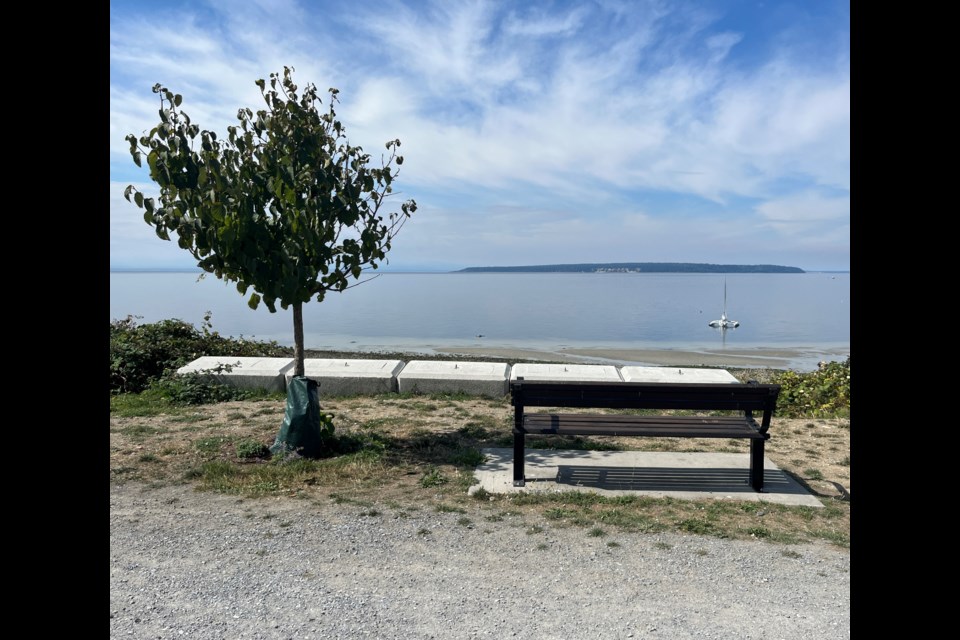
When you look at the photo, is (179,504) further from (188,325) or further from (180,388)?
(188,325)

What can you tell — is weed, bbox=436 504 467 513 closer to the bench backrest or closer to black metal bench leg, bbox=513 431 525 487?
black metal bench leg, bbox=513 431 525 487

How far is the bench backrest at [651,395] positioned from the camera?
229 inches

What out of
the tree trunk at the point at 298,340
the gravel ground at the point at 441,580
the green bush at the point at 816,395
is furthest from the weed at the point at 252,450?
the green bush at the point at 816,395

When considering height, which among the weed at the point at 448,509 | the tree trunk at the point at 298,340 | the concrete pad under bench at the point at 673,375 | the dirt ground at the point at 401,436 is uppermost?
the tree trunk at the point at 298,340

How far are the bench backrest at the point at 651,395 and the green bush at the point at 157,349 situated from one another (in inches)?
276

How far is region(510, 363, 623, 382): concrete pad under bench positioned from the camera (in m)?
10.1

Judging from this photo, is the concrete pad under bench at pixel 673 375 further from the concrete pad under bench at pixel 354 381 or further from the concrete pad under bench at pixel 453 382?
the concrete pad under bench at pixel 354 381

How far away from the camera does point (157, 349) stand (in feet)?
37.5

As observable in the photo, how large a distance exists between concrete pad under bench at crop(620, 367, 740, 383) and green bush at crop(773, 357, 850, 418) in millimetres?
905

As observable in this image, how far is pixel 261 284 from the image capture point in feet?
21.0

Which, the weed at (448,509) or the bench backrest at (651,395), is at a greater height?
the bench backrest at (651,395)

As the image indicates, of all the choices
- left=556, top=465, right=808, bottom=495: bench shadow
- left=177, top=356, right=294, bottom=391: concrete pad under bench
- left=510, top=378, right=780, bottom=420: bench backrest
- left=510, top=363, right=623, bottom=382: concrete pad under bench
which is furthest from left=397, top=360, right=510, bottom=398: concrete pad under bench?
left=510, top=378, right=780, bottom=420: bench backrest
